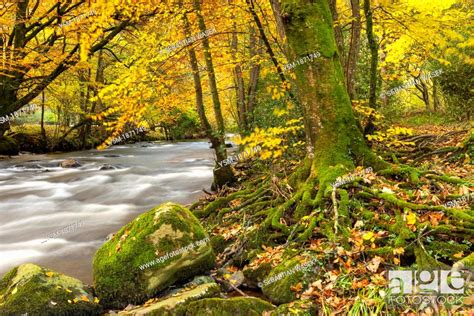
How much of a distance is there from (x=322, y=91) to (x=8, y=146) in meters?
19.6

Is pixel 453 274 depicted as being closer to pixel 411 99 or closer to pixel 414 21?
pixel 414 21

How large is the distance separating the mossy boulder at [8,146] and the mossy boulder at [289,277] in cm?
1984

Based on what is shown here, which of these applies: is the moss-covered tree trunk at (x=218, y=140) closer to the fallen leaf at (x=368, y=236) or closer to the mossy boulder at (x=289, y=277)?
the mossy boulder at (x=289, y=277)

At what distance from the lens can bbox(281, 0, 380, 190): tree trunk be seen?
578cm

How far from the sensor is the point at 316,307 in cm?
369

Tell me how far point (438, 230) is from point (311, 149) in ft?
7.71

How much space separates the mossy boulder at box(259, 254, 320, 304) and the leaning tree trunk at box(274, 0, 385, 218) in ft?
4.27

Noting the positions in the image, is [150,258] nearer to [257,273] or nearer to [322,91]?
[257,273]

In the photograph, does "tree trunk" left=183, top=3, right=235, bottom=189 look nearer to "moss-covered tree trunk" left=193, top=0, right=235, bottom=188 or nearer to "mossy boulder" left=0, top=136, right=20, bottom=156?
"moss-covered tree trunk" left=193, top=0, right=235, bottom=188

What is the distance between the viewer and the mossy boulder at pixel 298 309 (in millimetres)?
3588

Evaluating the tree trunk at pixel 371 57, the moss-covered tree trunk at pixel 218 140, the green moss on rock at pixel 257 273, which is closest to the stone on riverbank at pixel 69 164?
the moss-covered tree trunk at pixel 218 140

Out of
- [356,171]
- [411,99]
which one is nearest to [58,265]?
[356,171]

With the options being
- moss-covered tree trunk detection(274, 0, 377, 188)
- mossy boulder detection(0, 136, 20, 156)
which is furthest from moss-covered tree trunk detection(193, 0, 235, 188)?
mossy boulder detection(0, 136, 20, 156)

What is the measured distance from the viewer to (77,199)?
449 inches
